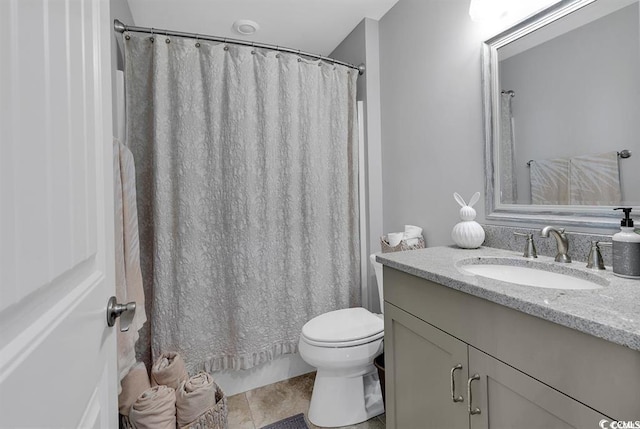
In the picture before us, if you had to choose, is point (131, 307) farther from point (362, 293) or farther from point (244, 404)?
point (362, 293)

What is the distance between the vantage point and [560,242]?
103cm

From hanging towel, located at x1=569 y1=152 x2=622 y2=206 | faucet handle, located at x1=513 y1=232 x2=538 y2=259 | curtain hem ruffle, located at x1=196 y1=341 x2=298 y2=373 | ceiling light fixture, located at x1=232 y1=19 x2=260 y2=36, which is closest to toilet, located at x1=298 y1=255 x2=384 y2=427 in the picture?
curtain hem ruffle, located at x1=196 y1=341 x2=298 y2=373

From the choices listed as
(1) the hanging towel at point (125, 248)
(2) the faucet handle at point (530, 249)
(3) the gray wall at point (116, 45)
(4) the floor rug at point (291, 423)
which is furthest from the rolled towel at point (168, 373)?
(2) the faucet handle at point (530, 249)

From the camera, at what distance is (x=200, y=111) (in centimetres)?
164

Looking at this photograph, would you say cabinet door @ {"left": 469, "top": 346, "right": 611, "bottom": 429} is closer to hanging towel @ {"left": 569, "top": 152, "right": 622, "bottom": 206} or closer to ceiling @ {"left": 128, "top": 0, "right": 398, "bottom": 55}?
hanging towel @ {"left": 569, "top": 152, "right": 622, "bottom": 206}

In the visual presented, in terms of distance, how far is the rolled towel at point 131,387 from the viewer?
1.24 m

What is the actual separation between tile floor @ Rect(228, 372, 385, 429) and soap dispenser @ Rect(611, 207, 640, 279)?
1.24 meters

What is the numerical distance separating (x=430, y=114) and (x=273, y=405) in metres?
1.85

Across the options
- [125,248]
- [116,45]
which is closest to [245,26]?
[116,45]

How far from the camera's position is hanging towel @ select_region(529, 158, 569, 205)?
111 centimetres

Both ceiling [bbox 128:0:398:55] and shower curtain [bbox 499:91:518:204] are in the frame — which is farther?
ceiling [bbox 128:0:398:55]

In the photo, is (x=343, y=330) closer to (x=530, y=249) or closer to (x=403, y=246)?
(x=403, y=246)

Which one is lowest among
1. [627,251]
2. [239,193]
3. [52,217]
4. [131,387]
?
[131,387]

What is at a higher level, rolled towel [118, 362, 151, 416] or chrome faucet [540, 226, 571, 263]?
chrome faucet [540, 226, 571, 263]
